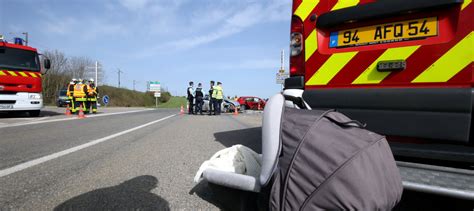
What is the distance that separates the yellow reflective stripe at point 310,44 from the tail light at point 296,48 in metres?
0.04

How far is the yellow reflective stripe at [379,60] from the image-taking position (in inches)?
88.5

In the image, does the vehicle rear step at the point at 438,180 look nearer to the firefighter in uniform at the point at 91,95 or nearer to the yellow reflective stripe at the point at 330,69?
the yellow reflective stripe at the point at 330,69

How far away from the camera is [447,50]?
81.4 inches

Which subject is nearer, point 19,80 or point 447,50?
point 447,50

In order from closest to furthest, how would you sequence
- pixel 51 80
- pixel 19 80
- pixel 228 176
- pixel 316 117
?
1. pixel 316 117
2. pixel 228 176
3. pixel 19 80
4. pixel 51 80

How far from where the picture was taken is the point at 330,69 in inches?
106

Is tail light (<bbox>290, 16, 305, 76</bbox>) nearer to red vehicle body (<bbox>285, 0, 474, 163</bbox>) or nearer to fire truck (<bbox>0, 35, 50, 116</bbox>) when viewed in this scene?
red vehicle body (<bbox>285, 0, 474, 163</bbox>)

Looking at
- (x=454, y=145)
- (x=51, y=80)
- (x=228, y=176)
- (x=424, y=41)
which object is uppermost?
(x=51, y=80)

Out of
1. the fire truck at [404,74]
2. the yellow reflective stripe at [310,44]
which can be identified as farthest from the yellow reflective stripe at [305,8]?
the yellow reflective stripe at [310,44]

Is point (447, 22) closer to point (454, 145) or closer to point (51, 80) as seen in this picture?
point (454, 145)

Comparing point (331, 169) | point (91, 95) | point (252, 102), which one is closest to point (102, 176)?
point (331, 169)

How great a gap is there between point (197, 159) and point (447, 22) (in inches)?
111

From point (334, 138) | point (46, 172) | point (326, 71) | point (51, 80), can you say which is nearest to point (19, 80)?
point (46, 172)

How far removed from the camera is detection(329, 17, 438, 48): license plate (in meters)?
2.16
